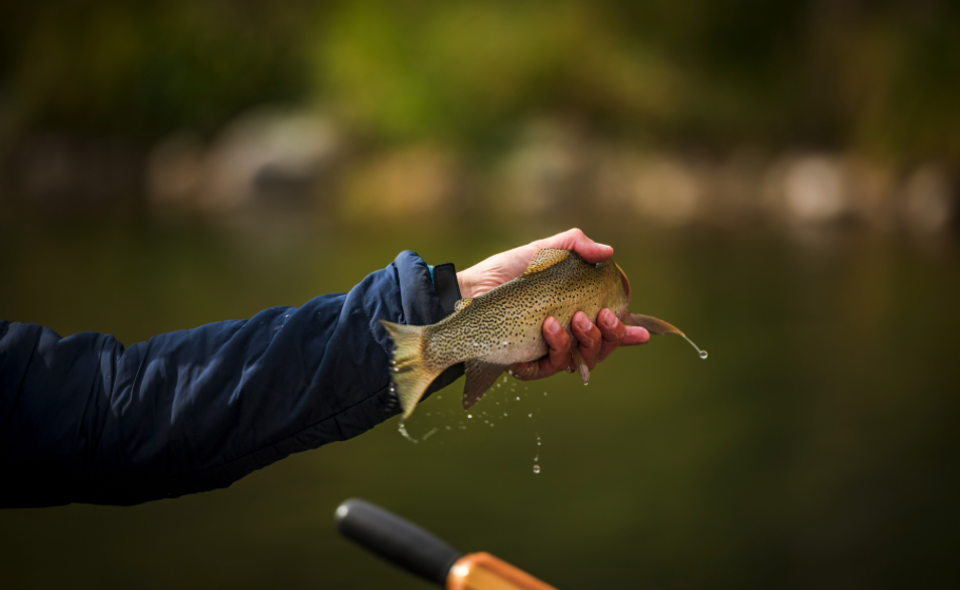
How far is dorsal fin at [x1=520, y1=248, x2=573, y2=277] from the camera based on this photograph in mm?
1201

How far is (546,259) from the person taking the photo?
121 centimetres

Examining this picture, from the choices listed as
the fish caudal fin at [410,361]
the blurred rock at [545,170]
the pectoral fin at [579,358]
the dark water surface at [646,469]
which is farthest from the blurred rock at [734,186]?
the fish caudal fin at [410,361]

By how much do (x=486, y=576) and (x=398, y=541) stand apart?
0.34ft

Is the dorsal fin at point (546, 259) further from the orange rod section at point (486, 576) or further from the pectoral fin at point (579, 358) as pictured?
the orange rod section at point (486, 576)

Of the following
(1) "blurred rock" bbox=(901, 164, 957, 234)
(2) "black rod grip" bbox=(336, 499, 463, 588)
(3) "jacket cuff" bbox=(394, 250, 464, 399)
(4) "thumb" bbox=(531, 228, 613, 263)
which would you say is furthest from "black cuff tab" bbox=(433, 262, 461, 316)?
(1) "blurred rock" bbox=(901, 164, 957, 234)

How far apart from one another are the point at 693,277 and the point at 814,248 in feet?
6.87

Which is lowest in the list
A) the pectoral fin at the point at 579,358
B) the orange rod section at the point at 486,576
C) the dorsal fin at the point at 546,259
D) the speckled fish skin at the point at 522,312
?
the orange rod section at the point at 486,576

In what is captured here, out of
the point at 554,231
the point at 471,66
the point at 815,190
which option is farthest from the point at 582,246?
the point at 471,66

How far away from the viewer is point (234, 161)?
11414mm

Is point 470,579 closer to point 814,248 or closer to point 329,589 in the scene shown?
point 329,589

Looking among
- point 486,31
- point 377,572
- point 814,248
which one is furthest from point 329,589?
point 486,31

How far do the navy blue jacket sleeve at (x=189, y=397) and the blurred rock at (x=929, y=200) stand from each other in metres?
9.14

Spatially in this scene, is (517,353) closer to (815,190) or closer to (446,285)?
(446,285)

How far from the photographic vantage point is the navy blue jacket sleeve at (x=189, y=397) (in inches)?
41.6
